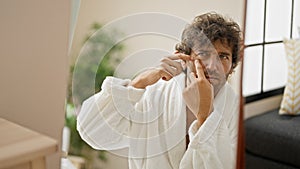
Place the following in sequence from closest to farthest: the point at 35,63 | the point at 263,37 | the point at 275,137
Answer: the point at 35,63, the point at 263,37, the point at 275,137

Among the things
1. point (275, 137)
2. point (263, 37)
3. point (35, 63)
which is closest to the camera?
point (35, 63)

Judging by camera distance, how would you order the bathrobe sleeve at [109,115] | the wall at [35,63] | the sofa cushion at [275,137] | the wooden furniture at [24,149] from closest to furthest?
1. the wooden furniture at [24,149]
2. the wall at [35,63]
3. the bathrobe sleeve at [109,115]
4. the sofa cushion at [275,137]

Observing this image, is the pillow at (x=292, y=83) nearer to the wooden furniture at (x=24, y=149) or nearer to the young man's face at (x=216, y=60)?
the young man's face at (x=216, y=60)

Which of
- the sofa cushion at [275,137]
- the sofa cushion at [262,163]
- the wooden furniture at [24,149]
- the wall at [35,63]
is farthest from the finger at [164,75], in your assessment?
the sofa cushion at [262,163]

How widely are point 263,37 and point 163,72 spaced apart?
49 centimetres

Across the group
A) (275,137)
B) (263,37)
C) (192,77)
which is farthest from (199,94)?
(275,137)

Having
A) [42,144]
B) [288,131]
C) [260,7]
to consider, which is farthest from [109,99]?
[288,131]

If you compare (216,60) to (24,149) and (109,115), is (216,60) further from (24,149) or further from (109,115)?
(24,149)

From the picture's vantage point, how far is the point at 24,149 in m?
0.47

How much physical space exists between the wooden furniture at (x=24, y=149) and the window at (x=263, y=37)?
18.0 inches

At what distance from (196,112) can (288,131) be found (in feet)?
3.28

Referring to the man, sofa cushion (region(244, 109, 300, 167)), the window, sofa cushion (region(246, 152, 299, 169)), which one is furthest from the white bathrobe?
sofa cushion (region(246, 152, 299, 169))

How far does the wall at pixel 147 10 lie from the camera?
731mm

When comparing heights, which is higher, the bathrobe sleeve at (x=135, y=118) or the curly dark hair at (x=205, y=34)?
the curly dark hair at (x=205, y=34)
